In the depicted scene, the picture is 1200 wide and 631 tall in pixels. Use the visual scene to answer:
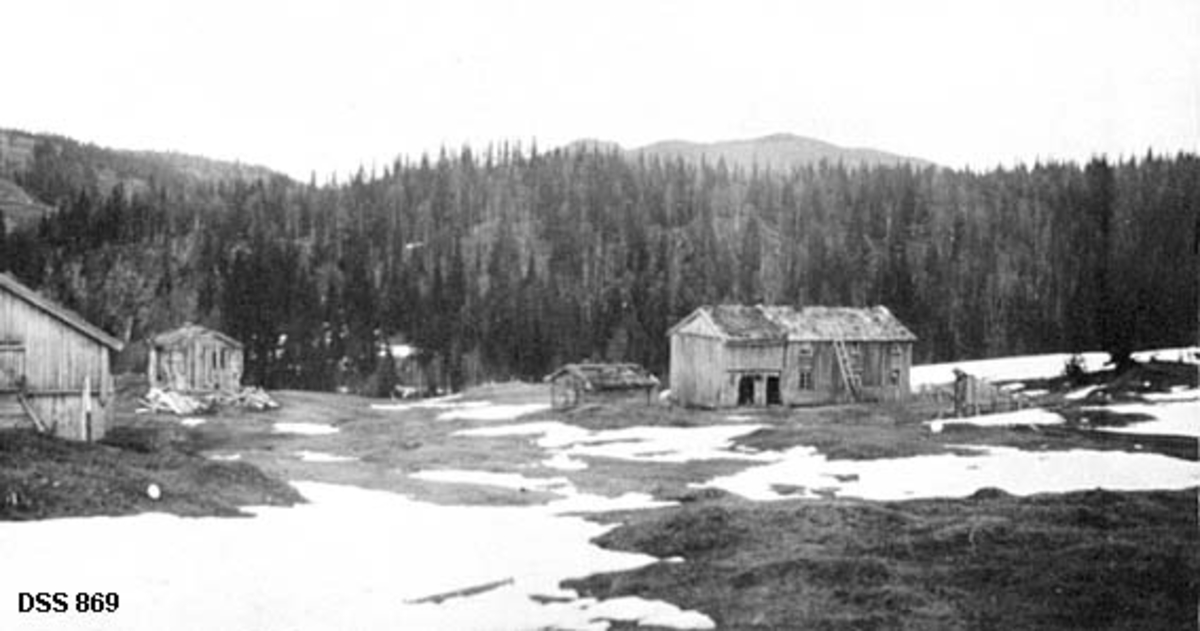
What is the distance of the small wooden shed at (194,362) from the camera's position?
58500 mm

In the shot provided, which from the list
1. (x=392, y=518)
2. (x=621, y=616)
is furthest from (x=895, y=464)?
(x=621, y=616)

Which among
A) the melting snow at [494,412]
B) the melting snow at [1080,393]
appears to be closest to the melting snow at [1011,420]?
the melting snow at [1080,393]

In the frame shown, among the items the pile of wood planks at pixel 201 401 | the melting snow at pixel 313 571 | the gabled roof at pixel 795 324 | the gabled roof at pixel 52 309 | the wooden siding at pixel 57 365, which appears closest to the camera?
the melting snow at pixel 313 571

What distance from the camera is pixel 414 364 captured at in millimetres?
86688

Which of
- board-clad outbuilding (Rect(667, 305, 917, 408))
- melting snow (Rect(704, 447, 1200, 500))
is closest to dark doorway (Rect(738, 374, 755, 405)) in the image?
board-clad outbuilding (Rect(667, 305, 917, 408))

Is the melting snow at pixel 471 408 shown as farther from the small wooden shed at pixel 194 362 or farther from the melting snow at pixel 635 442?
the small wooden shed at pixel 194 362

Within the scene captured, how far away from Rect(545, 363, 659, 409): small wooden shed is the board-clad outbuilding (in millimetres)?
1925

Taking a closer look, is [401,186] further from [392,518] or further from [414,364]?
[392,518]

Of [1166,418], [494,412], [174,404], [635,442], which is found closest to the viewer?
[1166,418]

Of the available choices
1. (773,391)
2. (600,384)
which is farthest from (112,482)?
(773,391)

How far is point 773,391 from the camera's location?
5384cm

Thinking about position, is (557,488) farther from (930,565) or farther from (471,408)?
(471,408)

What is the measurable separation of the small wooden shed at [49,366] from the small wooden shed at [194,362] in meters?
28.3

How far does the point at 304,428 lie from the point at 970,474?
31.2 meters
